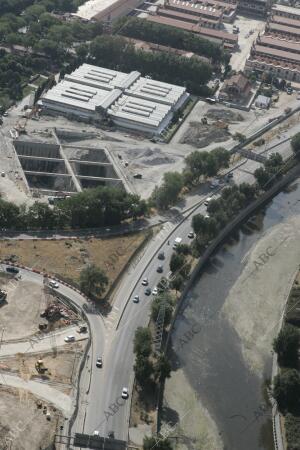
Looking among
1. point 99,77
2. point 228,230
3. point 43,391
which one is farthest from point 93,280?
point 99,77

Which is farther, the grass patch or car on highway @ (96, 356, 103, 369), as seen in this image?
the grass patch

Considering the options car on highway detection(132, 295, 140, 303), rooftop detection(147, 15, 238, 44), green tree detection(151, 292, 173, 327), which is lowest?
green tree detection(151, 292, 173, 327)

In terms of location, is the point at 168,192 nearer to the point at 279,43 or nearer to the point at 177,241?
the point at 177,241

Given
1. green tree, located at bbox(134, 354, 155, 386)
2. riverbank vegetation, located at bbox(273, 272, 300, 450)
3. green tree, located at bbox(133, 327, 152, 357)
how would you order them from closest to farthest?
riverbank vegetation, located at bbox(273, 272, 300, 450), green tree, located at bbox(134, 354, 155, 386), green tree, located at bbox(133, 327, 152, 357)

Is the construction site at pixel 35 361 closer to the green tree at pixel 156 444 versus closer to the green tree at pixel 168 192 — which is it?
the green tree at pixel 156 444

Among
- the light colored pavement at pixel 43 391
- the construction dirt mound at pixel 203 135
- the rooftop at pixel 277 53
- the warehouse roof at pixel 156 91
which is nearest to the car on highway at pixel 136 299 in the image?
the light colored pavement at pixel 43 391

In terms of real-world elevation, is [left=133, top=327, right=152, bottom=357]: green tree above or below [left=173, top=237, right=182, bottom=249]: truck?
below

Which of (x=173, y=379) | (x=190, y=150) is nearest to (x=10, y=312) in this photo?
(x=173, y=379)

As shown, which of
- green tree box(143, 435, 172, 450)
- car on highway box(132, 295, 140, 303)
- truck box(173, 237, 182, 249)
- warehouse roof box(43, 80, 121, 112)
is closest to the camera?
green tree box(143, 435, 172, 450)

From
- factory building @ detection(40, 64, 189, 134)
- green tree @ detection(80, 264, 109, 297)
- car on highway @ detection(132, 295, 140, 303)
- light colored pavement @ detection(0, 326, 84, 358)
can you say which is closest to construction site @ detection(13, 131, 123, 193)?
factory building @ detection(40, 64, 189, 134)

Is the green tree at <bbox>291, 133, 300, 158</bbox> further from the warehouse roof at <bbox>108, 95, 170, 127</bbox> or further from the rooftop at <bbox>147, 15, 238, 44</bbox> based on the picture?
the rooftop at <bbox>147, 15, 238, 44</bbox>
